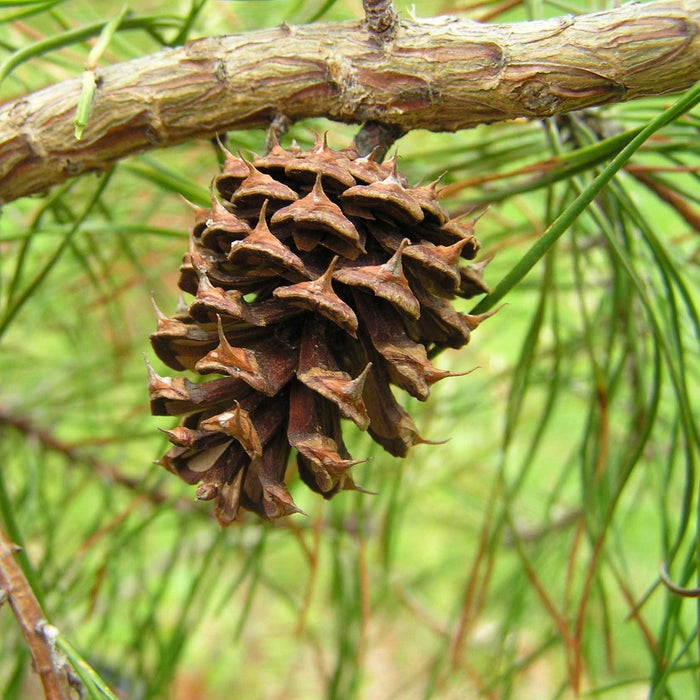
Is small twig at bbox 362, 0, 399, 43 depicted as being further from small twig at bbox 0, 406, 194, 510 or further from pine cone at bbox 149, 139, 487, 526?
small twig at bbox 0, 406, 194, 510

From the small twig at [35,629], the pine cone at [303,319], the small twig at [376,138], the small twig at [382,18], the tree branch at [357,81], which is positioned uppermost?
the small twig at [382,18]

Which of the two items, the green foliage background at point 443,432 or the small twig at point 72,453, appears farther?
the small twig at point 72,453

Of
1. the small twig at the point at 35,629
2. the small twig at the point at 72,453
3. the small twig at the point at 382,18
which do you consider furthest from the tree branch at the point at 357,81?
the small twig at the point at 72,453

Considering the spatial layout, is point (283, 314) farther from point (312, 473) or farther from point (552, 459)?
point (552, 459)

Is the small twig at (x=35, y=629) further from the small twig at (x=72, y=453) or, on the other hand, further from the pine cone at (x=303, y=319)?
the small twig at (x=72, y=453)

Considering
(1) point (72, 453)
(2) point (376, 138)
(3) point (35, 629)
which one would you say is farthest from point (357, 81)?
(1) point (72, 453)

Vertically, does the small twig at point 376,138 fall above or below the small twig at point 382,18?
below

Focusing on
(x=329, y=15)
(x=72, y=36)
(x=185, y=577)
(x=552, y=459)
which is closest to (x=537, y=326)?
(x=72, y=36)

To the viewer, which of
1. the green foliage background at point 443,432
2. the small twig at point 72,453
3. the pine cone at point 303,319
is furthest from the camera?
the small twig at point 72,453
